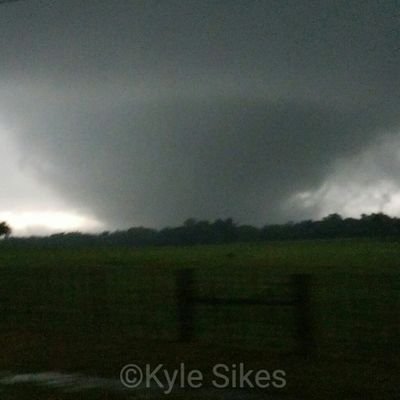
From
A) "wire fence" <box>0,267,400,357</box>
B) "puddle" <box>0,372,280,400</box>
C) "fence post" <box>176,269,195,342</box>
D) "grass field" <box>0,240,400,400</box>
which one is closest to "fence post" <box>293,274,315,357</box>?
"wire fence" <box>0,267,400,357</box>

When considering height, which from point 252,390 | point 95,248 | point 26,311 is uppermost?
point 95,248

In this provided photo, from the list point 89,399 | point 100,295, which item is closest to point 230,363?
point 89,399

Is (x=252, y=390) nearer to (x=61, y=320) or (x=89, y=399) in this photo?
(x=89, y=399)

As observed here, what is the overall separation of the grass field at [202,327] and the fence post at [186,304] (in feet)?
0.64

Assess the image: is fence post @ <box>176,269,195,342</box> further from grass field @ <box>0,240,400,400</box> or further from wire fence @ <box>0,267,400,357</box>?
grass field @ <box>0,240,400,400</box>

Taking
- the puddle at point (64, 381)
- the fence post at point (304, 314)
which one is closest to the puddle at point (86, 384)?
the puddle at point (64, 381)

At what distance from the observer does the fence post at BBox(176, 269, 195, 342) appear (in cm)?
1243

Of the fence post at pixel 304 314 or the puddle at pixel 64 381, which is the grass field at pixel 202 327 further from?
the puddle at pixel 64 381

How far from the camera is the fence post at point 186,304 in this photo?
40.8 ft

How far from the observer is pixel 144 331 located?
13.6m

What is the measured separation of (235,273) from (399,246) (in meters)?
31.5

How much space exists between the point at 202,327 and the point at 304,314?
2304 millimetres

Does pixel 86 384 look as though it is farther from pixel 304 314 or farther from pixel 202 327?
pixel 202 327

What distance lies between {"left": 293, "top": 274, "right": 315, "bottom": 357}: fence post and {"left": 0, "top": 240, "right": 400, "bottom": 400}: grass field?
0.13 meters
